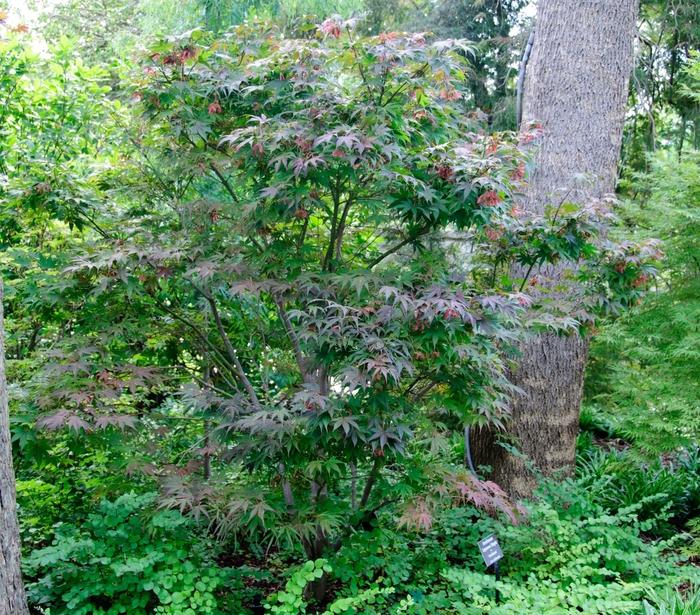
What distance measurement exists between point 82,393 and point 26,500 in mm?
1161

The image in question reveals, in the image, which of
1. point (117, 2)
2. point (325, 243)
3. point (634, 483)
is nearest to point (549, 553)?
point (634, 483)


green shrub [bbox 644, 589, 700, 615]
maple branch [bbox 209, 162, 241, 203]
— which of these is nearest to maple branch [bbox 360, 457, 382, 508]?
green shrub [bbox 644, 589, 700, 615]

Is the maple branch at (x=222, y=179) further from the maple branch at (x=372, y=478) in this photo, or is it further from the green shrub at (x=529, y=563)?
the green shrub at (x=529, y=563)

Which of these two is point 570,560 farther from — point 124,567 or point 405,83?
point 405,83

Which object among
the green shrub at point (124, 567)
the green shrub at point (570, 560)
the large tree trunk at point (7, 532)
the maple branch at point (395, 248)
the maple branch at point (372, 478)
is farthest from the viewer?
the maple branch at point (395, 248)

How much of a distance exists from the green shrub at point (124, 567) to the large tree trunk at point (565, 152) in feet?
8.07

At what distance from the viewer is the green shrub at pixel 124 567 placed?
9.90ft

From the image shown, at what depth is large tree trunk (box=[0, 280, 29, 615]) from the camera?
8.98 feet

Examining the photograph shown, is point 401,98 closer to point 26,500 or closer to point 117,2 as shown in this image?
point 26,500

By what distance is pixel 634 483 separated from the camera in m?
5.30

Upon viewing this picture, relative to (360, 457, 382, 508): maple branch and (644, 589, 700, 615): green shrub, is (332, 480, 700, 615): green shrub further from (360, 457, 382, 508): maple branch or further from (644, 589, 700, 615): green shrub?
(360, 457, 382, 508): maple branch

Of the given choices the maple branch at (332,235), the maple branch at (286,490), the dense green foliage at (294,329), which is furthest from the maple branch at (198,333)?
the maple branch at (332,235)

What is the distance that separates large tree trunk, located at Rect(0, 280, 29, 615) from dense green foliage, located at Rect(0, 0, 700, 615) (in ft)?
0.65

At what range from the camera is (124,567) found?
3.01 meters
